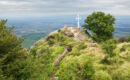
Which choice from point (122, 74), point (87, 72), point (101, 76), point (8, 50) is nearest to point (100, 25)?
point (122, 74)

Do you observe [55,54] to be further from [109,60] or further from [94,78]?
[94,78]

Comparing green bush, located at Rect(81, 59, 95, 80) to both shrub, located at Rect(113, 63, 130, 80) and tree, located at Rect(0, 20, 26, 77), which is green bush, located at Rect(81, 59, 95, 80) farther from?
tree, located at Rect(0, 20, 26, 77)

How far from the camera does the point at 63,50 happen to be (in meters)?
19.9

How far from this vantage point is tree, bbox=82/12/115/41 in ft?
99.3

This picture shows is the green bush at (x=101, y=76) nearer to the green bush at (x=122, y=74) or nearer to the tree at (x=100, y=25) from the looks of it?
the green bush at (x=122, y=74)

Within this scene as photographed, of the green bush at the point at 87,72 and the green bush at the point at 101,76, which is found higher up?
the green bush at the point at 87,72

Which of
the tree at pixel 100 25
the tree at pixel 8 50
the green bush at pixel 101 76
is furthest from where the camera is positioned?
the tree at pixel 100 25

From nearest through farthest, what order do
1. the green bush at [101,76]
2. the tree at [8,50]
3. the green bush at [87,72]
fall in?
the tree at [8,50] < the green bush at [87,72] < the green bush at [101,76]

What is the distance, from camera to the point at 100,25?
98.9 ft

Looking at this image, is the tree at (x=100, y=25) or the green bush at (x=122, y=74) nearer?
the green bush at (x=122, y=74)

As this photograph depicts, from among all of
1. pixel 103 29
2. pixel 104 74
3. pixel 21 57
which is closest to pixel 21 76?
pixel 21 57

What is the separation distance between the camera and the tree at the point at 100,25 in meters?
30.3

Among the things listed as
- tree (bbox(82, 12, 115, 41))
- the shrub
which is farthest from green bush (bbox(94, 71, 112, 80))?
tree (bbox(82, 12, 115, 41))

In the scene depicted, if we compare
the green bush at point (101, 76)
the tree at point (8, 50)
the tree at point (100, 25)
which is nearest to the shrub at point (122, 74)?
the green bush at point (101, 76)
